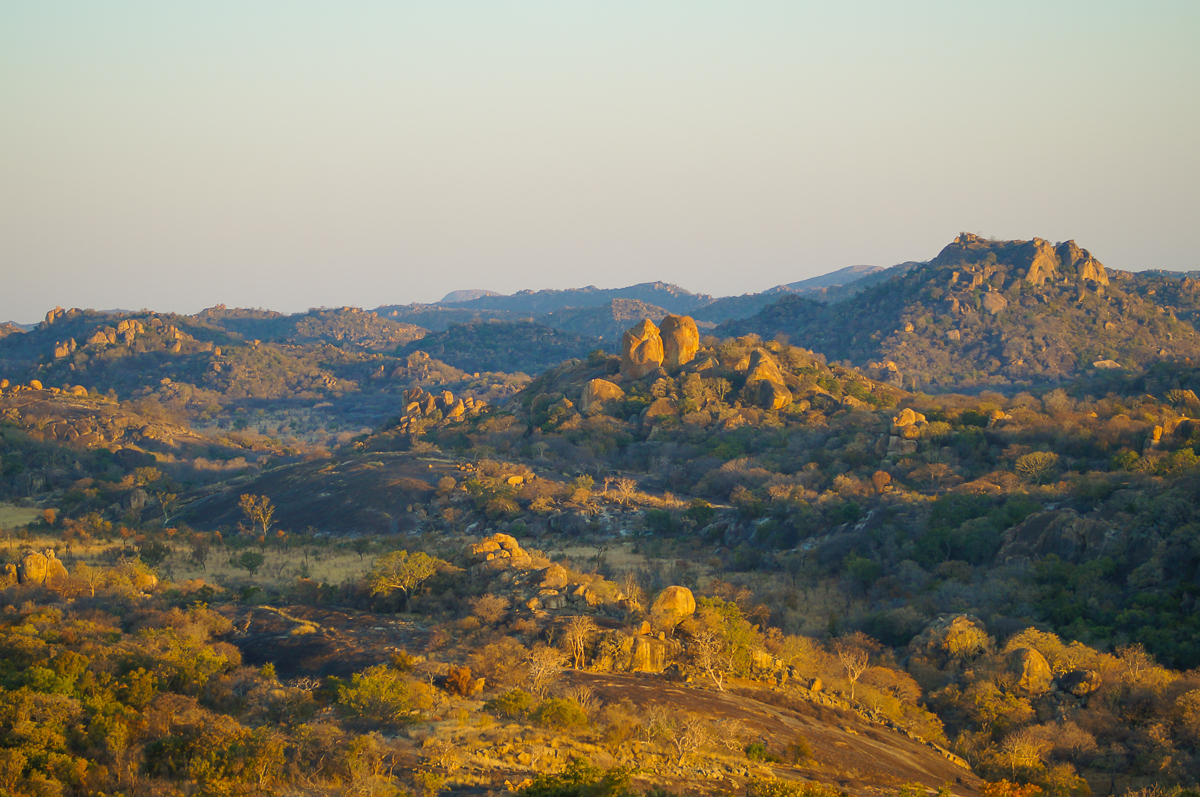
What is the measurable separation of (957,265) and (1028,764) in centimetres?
13651

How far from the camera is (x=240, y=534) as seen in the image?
42.8 meters

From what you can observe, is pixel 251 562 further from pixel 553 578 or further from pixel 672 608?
pixel 672 608

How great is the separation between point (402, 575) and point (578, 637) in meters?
6.43

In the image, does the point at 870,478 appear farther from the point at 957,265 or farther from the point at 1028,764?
the point at 957,265

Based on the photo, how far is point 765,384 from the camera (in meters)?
60.7

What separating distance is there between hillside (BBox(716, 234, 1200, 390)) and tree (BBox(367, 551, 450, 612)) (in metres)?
95.0

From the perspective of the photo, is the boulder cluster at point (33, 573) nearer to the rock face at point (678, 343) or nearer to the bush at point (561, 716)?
the bush at point (561, 716)

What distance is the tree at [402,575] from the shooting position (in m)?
24.2

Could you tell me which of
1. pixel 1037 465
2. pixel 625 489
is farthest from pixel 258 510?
pixel 1037 465

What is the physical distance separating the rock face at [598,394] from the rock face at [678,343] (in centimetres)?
528

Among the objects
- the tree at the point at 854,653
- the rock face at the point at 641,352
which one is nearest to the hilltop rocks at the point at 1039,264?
the rock face at the point at 641,352

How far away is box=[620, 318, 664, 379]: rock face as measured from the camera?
65500 mm

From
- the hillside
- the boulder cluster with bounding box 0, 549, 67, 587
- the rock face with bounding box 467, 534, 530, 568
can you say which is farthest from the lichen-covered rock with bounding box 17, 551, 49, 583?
the hillside

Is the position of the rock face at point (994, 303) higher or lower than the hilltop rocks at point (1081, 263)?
lower
